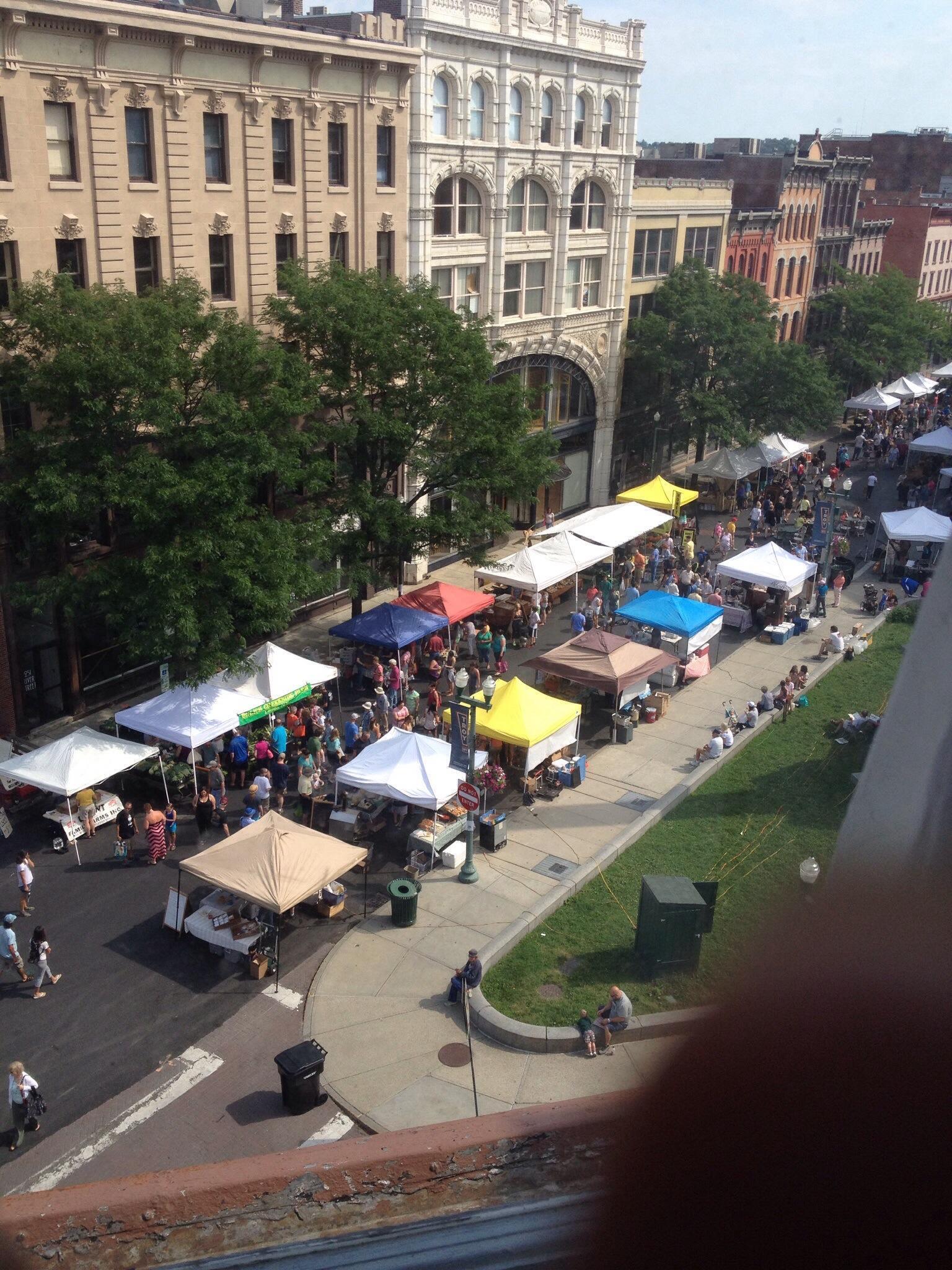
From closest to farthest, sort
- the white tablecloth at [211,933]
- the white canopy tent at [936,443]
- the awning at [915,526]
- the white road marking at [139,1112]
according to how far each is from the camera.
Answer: the white road marking at [139,1112] → the white tablecloth at [211,933] → the awning at [915,526] → the white canopy tent at [936,443]

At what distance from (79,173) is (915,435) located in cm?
4906

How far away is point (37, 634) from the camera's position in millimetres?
25203

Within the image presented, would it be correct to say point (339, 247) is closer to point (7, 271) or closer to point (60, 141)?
point (60, 141)

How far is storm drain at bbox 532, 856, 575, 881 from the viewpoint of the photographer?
785 inches

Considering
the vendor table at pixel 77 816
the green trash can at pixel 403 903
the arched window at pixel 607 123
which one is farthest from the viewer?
the arched window at pixel 607 123

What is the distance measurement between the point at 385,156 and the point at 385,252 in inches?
106

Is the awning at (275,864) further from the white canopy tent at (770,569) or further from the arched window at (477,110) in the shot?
the arched window at (477,110)

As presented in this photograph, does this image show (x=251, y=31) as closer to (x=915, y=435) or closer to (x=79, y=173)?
(x=79, y=173)

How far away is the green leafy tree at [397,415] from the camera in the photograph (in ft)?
89.4

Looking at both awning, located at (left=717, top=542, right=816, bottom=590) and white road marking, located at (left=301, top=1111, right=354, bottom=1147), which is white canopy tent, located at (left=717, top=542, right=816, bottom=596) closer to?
awning, located at (left=717, top=542, right=816, bottom=590)

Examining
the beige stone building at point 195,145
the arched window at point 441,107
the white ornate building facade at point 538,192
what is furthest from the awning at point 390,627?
the arched window at point 441,107

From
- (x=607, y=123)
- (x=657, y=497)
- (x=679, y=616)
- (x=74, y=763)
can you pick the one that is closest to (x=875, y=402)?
(x=607, y=123)

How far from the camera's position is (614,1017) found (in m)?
15.4

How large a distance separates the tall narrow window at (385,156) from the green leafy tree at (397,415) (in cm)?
541
